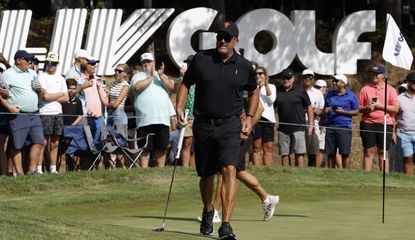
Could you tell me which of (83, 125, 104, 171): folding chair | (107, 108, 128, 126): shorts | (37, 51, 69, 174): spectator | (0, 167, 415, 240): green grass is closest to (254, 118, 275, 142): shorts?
(0, 167, 415, 240): green grass

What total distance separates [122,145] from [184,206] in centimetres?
385

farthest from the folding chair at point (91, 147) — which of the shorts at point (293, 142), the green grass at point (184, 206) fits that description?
the shorts at point (293, 142)

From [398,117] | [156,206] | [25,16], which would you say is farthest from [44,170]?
[25,16]

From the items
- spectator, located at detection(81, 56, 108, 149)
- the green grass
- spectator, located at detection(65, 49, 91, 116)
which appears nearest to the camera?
the green grass

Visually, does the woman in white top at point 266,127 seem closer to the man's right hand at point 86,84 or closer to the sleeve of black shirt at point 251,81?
the man's right hand at point 86,84

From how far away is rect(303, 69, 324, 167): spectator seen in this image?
24188 millimetres

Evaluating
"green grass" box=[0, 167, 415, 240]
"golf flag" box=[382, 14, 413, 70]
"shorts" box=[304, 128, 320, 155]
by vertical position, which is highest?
"golf flag" box=[382, 14, 413, 70]

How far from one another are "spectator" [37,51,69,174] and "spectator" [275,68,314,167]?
4139 millimetres

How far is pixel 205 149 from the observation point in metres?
14.6

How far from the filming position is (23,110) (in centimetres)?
2050

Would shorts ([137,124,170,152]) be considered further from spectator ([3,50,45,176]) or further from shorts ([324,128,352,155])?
shorts ([324,128,352,155])

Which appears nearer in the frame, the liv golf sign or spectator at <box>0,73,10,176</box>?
spectator at <box>0,73,10,176</box>

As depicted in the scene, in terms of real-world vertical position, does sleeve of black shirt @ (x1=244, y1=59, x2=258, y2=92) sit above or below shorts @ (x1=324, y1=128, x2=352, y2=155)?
above

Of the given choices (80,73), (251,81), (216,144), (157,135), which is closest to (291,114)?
(157,135)
